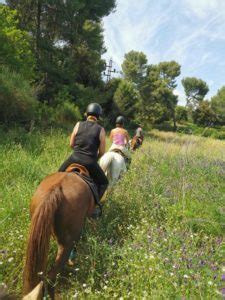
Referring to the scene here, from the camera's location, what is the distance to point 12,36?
14.1 metres

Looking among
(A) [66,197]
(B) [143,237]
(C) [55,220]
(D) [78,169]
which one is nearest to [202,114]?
(D) [78,169]

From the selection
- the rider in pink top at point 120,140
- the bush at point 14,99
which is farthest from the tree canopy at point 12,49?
the rider in pink top at point 120,140

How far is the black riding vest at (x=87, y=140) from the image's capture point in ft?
13.4

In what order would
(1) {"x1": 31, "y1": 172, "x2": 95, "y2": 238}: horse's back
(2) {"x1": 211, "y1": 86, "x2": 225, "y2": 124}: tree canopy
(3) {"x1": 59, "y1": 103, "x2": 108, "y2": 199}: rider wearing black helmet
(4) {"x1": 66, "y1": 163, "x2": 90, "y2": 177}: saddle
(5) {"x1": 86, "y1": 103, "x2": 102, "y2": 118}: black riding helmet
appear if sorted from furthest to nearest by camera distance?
1. (2) {"x1": 211, "y1": 86, "x2": 225, "y2": 124}: tree canopy
2. (5) {"x1": 86, "y1": 103, "x2": 102, "y2": 118}: black riding helmet
3. (3) {"x1": 59, "y1": 103, "x2": 108, "y2": 199}: rider wearing black helmet
4. (4) {"x1": 66, "y1": 163, "x2": 90, "y2": 177}: saddle
5. (1) {"x1": 31, "y1": 172, "x2": 95, "y2": 238}: horse's back

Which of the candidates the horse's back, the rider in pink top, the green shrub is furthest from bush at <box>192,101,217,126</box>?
the horse's back

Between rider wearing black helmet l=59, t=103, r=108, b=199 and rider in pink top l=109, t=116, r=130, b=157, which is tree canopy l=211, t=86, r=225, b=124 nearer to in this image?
rider in pink top l=109, t=116, r=130, b=157

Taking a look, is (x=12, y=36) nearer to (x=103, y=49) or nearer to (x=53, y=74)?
(x=53, y=74)

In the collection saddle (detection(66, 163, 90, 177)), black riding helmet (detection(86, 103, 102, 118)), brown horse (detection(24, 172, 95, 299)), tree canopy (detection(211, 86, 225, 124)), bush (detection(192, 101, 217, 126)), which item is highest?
tree canopy (detection(211, 86, 225, 124))

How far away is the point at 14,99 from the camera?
11078 millimetres

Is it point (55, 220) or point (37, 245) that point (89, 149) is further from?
point (37, 245)

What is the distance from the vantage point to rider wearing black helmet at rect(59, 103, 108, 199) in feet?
13.1

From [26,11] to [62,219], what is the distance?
21.4m

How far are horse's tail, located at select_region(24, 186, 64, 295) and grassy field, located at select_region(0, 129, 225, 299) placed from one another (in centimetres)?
32

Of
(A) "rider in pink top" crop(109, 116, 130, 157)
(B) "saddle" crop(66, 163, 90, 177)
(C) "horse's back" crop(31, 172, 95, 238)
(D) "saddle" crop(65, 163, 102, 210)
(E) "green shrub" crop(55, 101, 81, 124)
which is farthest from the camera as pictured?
(E) "green shrub" crop(55, 101, 81, 124)
